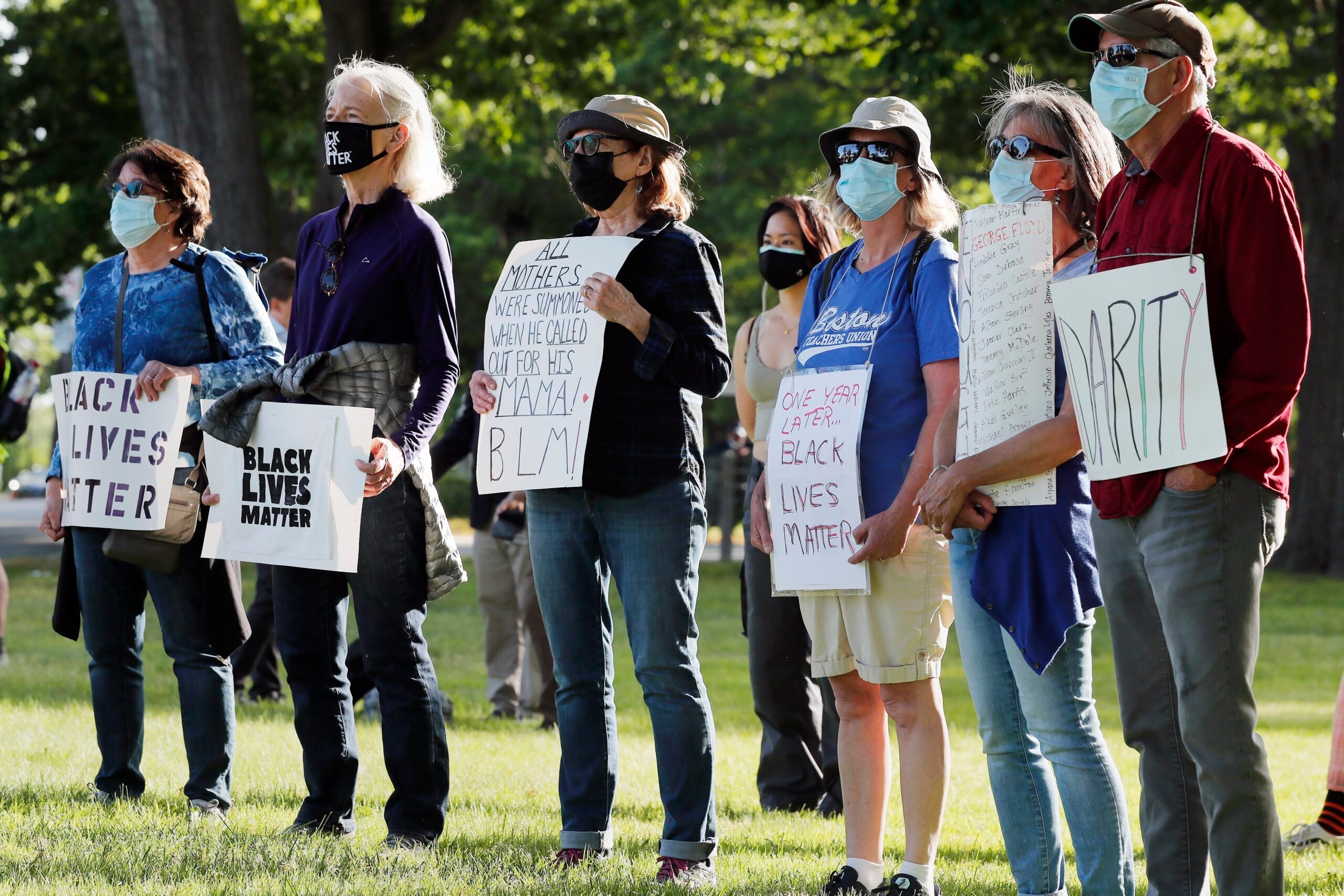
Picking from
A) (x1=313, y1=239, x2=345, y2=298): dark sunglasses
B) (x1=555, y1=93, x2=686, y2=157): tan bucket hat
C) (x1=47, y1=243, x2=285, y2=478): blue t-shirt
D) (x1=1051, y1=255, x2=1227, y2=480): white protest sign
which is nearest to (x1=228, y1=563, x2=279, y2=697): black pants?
(x1=47, y1=243, x2=285, y2=478): blue t-shirt

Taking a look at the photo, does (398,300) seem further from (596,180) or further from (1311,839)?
(1311,839)

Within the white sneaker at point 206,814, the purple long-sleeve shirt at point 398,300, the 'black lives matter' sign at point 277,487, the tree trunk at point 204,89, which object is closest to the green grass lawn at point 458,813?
the white sneaker at point 206,814

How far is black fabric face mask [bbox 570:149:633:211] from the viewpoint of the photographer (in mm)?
4738

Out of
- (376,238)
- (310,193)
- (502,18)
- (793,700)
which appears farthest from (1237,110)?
(376,238)

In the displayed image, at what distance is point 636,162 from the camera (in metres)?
4.79

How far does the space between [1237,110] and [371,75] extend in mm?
20073

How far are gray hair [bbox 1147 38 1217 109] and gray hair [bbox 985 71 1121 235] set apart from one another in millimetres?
347

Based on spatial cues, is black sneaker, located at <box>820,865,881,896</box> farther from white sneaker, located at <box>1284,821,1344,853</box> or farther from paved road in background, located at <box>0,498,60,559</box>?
paved road in background, located at <box>0,498,60,559</box>

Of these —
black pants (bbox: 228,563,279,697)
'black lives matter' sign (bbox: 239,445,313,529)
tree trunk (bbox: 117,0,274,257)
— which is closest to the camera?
'black lives matter' sign (bbox: 239,445,313,529)

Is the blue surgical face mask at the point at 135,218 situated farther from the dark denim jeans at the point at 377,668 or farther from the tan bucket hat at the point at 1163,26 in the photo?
the tan bucket hat at the point at 1163,26

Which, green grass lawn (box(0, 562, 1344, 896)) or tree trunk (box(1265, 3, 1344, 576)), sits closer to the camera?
green grass lawn (box(0, 562, 1344, 896))

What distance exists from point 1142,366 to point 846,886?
1.89 metres

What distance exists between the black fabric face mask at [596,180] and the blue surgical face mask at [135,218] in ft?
5.81

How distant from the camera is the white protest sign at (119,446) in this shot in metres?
5.42
